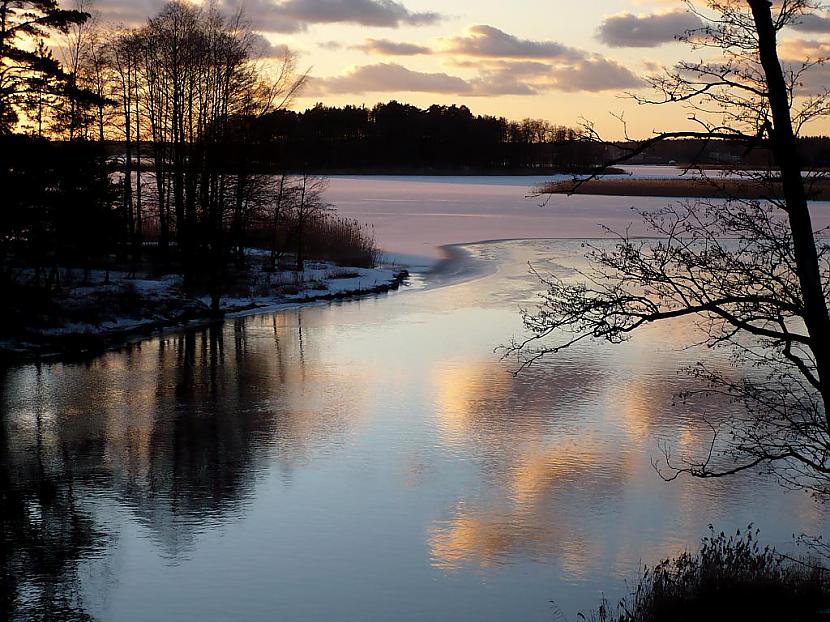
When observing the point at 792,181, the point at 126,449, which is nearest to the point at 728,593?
the point at 792,181

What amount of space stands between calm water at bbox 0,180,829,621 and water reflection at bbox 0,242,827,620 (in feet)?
0.12

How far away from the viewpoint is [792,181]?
8078 millimetres

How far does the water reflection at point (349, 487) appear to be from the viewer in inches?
383

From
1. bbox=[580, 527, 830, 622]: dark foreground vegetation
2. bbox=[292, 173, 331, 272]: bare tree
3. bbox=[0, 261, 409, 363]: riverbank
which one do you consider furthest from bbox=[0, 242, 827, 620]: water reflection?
bbox=[292, 173, 331, 272]: bare tree

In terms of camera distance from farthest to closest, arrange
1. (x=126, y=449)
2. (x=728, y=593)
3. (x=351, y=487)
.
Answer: (x=126, y=449), (x=351, y=487), (x=728, y=593)

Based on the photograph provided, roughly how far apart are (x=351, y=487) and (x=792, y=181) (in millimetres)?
7148

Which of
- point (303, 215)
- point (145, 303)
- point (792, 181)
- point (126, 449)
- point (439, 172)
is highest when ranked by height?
point (439, 172)

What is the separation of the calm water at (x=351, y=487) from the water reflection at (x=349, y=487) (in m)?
→ 0.04

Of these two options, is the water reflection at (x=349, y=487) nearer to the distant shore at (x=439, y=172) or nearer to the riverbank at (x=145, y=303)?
the riverbank at (x=145, y=303)

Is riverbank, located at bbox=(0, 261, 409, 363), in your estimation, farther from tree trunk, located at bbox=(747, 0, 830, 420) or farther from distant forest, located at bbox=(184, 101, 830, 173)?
distant forest, located at bbox=(184, 101, 830, 173)

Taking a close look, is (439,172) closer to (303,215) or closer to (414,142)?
(414,142)

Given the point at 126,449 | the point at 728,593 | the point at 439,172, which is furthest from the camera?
the point at 439,172

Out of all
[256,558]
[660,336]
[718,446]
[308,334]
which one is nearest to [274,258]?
[308,334]

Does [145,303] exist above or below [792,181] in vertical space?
below
